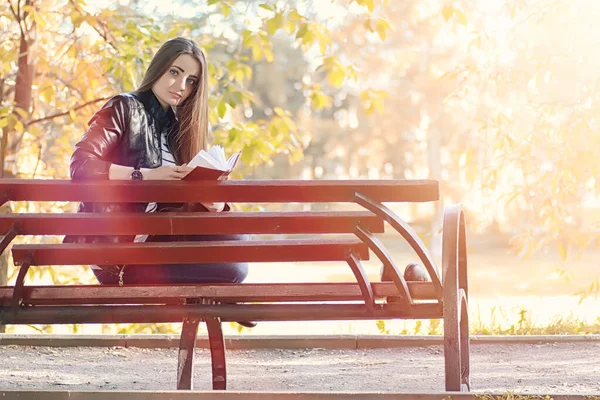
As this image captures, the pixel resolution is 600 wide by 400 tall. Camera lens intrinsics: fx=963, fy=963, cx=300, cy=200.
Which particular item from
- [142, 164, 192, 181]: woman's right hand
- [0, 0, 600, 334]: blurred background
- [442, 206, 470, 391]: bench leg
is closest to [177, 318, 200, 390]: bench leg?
[142, 164, 192, 181]: woman's right hand

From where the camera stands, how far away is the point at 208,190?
2832 mm

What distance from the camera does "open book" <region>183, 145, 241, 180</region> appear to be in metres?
2.79

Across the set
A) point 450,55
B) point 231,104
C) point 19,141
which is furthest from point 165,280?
point 450,55

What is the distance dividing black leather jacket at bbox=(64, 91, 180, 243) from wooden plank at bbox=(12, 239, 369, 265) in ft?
0.60

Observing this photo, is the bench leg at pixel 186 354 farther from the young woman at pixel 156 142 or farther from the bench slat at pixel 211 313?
the bench slat at pixel 211 313

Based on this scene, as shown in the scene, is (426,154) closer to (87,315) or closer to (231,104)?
(231,104)

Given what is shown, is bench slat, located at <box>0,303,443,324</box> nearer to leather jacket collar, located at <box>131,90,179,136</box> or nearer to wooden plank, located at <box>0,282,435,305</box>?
wooden plank, located at <box>0,282,435,305</box>

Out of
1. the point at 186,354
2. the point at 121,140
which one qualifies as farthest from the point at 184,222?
the point at 186,354

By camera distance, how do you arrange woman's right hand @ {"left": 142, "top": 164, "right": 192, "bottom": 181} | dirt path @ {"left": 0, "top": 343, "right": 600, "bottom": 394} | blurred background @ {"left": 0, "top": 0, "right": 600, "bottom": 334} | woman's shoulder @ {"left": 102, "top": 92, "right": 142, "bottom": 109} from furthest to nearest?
blurred background @ {"left": 0, "top": 0, "right": 600, "bottom": 334} < dirt path @ {"left": 0, "top": 343, "right": 600, "bottom": 394} < woman's shoulder @ {"left": 102, "top": 92, "right": 142, "bottom": 109} < woman's right hand @ {"left": 142, "top": 164, "right": 192, "bottom": 181}

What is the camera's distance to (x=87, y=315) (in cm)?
300

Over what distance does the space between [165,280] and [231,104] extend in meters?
2.66

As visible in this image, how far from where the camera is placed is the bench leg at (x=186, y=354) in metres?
3.69

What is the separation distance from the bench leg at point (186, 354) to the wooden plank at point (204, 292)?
0.53 metres

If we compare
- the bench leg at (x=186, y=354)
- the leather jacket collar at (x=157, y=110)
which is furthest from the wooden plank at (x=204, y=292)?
the leather jacket collar at (x=157, y=110)
